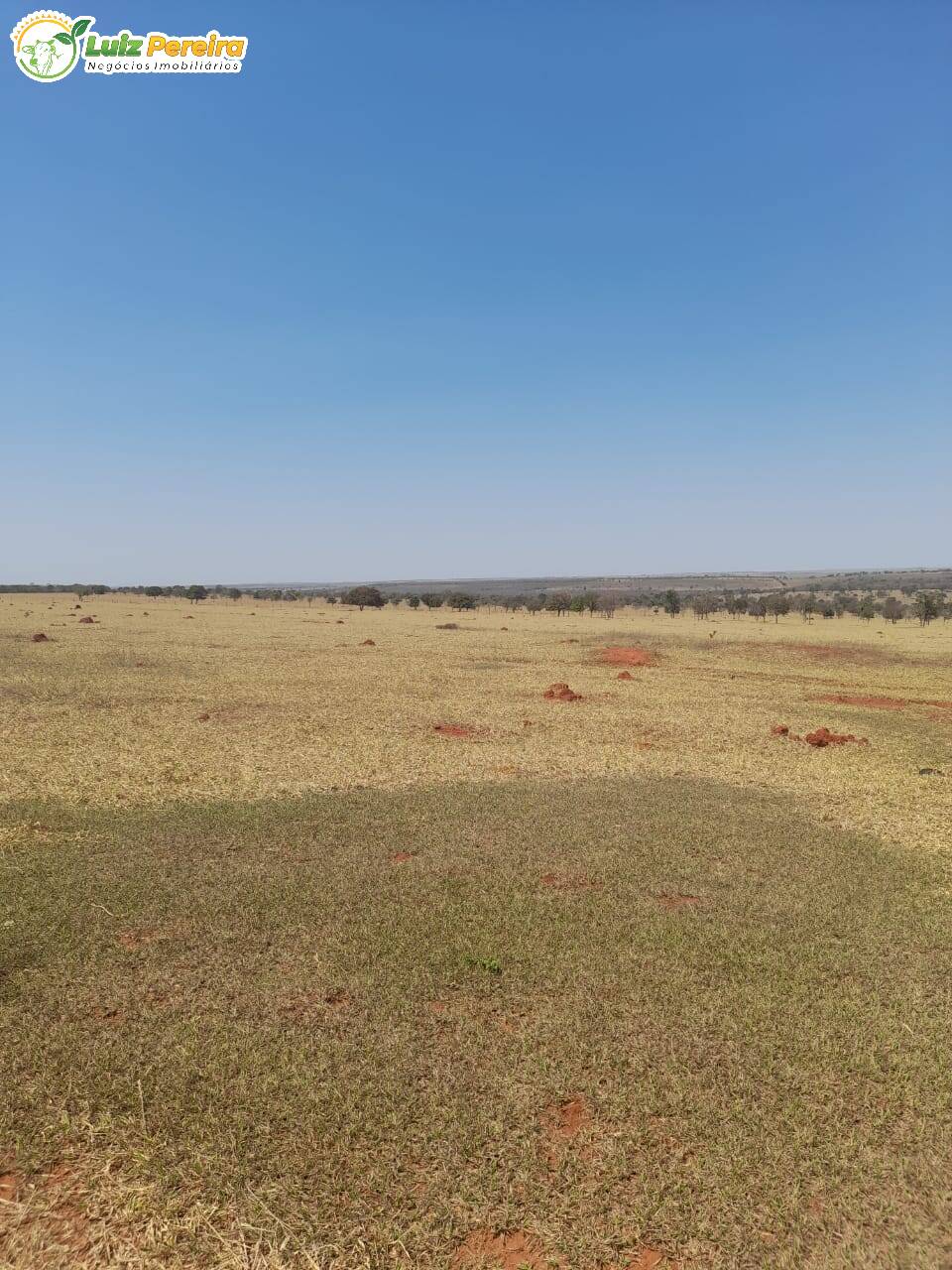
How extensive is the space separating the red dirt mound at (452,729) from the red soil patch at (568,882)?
10344 mm

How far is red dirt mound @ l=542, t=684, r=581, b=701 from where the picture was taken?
27192mm

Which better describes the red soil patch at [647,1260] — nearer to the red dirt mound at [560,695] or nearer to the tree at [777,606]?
the red dirt mound at [560,695]

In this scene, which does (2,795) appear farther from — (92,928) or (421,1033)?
(421,1033)

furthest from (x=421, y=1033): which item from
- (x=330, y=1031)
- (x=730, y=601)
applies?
(x=730, y=601)

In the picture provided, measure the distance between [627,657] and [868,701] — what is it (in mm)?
15210

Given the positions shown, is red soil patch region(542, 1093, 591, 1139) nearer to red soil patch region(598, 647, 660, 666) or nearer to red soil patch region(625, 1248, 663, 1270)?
red soil patch region(625, 1248, 663, 1270)

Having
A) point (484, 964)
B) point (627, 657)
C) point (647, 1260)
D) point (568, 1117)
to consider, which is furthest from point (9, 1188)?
point (627, 657)

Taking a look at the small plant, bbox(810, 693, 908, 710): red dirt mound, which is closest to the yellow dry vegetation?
bbox(810, 693, 908, 710): red dirt mound

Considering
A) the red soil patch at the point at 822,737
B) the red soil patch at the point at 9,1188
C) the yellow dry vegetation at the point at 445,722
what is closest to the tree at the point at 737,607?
the yellow dry vegetation at the point at 445,722

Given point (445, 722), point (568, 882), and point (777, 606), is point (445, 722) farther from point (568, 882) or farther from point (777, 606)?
point (777, 606)

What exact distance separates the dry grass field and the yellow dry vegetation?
23 cm

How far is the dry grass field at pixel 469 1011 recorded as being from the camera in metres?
4.85

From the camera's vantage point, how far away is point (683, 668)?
38344 mm

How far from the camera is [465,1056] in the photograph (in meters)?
6.46
